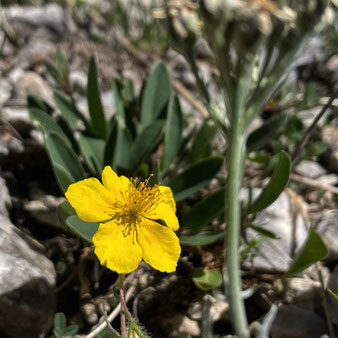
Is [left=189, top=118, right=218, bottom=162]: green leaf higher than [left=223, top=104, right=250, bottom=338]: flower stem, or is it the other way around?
[left=189, top=118, right=218, bottom=162]: green leaf

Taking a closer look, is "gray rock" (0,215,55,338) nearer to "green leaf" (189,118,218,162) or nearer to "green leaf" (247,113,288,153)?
"green leaf" (189,118,218,162)

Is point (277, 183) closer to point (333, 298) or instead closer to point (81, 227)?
point (333, 298)

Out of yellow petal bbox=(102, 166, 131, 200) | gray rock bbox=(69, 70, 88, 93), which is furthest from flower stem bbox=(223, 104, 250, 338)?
gray rock bbox=(69, 70, 88, 93)

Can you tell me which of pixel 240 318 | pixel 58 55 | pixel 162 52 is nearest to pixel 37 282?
pixel 240 318

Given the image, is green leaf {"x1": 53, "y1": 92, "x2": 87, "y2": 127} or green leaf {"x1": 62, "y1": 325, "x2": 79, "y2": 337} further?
green leaf {"x1": 53, "y1": 92, "x2": 87, "y2": 127}

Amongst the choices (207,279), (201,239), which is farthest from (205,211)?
(207,279)

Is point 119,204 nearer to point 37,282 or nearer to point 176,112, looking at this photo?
point 37,282

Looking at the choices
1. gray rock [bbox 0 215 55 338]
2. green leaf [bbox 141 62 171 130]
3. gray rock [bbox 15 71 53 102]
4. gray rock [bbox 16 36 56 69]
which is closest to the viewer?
gray rock [bbox 0 215 55 338]
